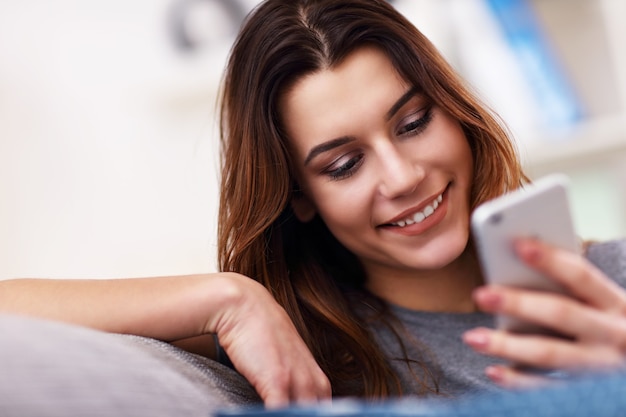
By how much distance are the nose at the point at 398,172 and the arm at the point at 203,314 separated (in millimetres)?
278

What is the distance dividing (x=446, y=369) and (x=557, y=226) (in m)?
0.56

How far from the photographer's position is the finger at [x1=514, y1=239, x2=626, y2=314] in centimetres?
70

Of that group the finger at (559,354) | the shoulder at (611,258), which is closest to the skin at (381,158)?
the shoulder at (611,258)

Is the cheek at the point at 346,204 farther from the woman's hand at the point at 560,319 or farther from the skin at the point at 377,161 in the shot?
the woman's hand at the point at 560,319

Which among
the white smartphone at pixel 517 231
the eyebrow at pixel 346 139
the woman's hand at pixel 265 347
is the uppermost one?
the eyebrow at pixel 346 139

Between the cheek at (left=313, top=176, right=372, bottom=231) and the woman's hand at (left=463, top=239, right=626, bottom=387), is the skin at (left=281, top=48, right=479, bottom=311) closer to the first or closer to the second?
the cheek at (left=313, top=176, right=372, bottom=231)

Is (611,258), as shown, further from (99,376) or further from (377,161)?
(99,376)

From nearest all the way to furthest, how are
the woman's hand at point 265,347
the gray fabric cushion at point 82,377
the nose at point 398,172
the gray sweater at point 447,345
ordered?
the gray fabric cushion at point 82,377 → the woman's hand at point 265,347 → the nose at point 398,172 → the gray sweater at point 447,345

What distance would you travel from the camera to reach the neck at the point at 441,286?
53.1 inches

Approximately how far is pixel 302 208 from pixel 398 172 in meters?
0.25

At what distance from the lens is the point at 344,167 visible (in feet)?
3.96

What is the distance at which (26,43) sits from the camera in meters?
2.37

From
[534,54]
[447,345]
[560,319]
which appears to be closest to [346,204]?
[447,345]

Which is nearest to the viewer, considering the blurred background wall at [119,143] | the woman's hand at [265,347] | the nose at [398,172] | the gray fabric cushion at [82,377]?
the gray fabric cushion at [82,377]
